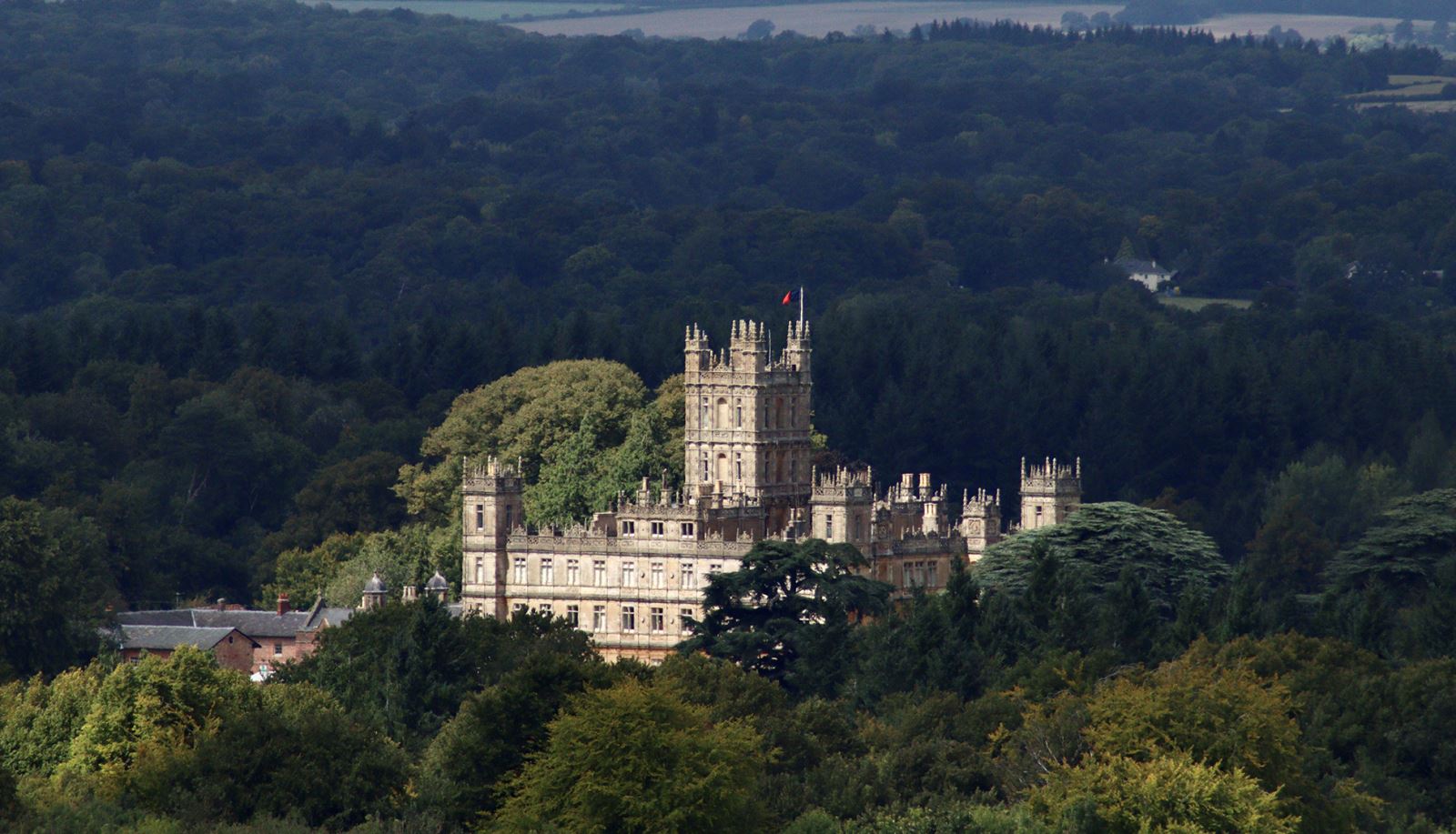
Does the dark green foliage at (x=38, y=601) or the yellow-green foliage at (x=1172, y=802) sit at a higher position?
the yellow-green foliage at (x=1172, y=802)

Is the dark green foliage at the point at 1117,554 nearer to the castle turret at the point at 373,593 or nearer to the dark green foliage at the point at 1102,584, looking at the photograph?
the dark green foliage at the point at 1102,584

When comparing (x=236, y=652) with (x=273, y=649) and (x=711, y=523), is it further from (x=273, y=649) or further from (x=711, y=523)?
(x=711, y=523)

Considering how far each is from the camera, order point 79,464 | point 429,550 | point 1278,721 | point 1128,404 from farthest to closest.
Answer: point 1128,404
point 79,464
point 429,550
point 1278,721

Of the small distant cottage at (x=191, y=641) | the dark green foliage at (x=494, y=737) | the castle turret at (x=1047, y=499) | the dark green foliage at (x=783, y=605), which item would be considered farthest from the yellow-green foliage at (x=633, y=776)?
the castle turret at (x=1047, y=499)

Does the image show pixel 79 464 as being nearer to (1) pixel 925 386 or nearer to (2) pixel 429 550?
(2) pixel 429 550

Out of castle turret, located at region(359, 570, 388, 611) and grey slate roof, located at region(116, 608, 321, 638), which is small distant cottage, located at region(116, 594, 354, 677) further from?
castle turret, located at region(359, 570, 388, 611)

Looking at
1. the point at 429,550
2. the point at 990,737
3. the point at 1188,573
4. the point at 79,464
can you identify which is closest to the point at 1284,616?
the point at 1188,573

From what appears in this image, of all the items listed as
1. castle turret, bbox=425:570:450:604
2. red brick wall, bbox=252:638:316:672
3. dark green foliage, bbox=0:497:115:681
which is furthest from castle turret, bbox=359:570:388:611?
dark green foliage, bbox=0:497:115:681
